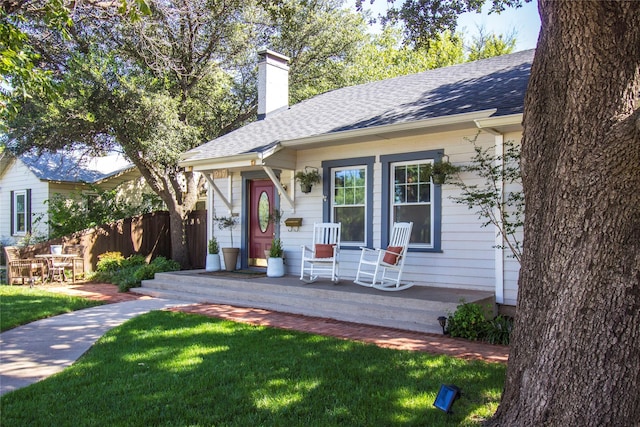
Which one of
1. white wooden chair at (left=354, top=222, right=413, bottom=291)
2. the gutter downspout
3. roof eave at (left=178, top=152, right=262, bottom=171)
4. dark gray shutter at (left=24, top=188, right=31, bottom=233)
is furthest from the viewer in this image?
dark gray shutter at (left=24, top=188, right=31, bottom=233)

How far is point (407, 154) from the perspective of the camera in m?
7.76

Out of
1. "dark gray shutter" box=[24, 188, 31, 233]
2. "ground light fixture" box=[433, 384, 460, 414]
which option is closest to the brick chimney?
"ground light fixture" box=[433, 384, 460, 414]

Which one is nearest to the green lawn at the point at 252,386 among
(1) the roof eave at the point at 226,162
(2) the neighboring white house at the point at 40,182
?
(1) the roof eave at the point at 226,162

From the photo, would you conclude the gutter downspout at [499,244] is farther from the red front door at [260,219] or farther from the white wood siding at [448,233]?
the red front door at [260,219]

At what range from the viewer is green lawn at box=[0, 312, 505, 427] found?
10.4 feet

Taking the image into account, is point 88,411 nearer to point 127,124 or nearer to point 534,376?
point 534,376

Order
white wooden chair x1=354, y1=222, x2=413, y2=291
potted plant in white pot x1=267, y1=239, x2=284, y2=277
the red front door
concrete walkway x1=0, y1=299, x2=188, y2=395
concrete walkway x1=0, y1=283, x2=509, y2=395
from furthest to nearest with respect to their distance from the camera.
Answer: the red front door < potted plant in white pot x1=267, y1=239, x2=284, y2=277 < white wooden chair x1=354, y1=222, x2=413, y2=291 < concrete walkway x1=0, y1=283, x2=509, y2=395 < concrete walkway x1=0, y1=299, x2=188, y2=395

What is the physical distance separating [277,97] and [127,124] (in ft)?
11.8

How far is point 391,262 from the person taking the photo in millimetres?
7066

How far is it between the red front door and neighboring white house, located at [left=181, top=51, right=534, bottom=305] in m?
→ 0.02

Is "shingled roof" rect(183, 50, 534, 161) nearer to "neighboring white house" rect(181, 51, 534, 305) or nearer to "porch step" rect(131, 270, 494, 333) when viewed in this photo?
"neighboring white house" rect(181, 51, 534, 305)

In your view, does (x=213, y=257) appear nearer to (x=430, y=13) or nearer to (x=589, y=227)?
(x=430, y=13)

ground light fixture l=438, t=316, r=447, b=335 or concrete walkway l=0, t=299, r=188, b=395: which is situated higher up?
ground light fixture l=438, t=316, r=447, b=335

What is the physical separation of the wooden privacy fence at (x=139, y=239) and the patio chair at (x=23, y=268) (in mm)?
609
